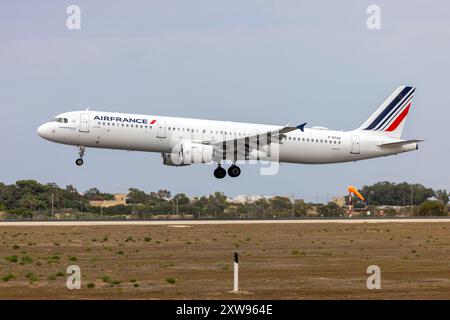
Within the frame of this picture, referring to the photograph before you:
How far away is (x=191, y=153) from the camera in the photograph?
6538cm

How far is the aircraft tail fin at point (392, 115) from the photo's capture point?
77.0 m

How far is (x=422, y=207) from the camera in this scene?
90.1 meters

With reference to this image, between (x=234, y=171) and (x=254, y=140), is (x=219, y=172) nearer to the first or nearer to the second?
(x=234, y=171)

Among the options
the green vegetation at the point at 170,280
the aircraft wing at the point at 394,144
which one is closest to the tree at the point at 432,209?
the aircraft wing at the point at 394,144

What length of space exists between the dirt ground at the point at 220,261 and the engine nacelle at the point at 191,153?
20.3ft

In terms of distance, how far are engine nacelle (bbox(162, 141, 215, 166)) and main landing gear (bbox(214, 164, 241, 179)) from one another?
12.2ft

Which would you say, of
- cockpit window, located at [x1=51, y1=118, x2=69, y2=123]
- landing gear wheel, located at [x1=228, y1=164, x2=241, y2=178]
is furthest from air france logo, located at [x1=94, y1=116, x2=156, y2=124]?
landing gear wheel, located at [x1=228, y1=164, x2=241, y2=178]

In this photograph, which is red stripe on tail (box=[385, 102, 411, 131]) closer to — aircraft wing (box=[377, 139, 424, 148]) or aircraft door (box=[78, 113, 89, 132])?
aircraft wing (box=[377, 139, 424, 148])

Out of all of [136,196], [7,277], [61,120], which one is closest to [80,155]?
[61,120]

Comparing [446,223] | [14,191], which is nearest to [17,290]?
[446,223]

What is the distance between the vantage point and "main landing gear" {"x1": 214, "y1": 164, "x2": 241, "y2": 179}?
70500 millimetres

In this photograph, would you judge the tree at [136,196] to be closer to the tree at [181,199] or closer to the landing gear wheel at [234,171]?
the tree at [181,199]

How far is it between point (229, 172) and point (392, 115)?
16.7 meters
